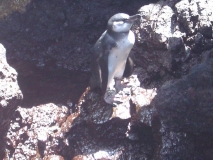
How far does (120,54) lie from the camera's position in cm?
349

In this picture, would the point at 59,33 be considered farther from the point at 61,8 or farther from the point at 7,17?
the point at 7,17

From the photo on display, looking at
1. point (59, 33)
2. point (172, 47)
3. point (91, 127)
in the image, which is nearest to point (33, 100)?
point (91, 127)

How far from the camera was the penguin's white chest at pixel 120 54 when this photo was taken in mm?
3424

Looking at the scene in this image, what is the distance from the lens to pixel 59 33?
16.5 ft

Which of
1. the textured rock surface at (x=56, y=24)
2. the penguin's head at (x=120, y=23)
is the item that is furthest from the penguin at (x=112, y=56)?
the textured rock surface at (x=56, y=24)

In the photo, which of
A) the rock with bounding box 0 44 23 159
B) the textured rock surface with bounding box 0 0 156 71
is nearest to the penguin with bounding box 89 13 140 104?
the rock with bounding box 0 44 23 159

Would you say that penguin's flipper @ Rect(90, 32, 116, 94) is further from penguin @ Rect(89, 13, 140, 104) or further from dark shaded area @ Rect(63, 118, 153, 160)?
dark shaded area @ Rect(63, 118, 153, 160)

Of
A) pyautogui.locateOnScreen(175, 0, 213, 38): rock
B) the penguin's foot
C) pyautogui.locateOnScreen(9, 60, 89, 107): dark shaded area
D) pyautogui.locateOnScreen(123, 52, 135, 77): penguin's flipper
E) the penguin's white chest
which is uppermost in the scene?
pyautogui.locateOnScreen(175, 0, 213, 38): rock

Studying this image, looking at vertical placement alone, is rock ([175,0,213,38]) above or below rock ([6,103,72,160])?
above

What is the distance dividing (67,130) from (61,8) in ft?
7.47

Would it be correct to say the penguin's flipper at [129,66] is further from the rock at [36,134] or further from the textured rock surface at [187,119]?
the rock at [36,134]

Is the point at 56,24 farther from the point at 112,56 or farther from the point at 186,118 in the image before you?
the point at 186,118

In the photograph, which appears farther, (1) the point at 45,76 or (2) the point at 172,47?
(1) the point at 45,76

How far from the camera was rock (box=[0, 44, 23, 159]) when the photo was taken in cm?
315
